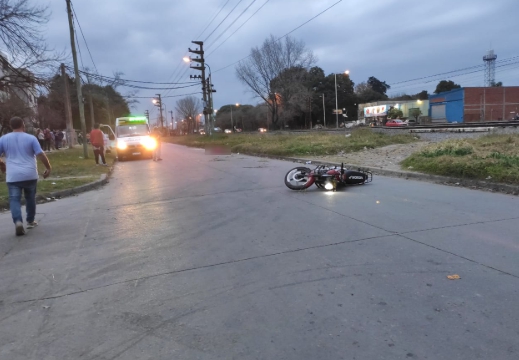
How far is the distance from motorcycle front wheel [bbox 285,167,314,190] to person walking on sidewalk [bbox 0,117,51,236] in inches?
209

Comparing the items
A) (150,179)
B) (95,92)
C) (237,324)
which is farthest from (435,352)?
(95,92)

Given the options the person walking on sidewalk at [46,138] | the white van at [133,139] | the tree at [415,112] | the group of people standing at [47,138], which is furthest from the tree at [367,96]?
the white van at [133,139]

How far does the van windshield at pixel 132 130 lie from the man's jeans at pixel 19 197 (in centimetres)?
1743

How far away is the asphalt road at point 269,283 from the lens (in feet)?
9.68

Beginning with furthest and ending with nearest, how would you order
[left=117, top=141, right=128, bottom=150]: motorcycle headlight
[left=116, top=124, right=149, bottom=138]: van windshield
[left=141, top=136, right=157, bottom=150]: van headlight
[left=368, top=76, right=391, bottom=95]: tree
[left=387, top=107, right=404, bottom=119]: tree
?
1. [left=368, top=76, right=391, bottom=95]: tree
2. [left=387, top=107, right=404, bottom=119]: tree
3. [left=116, top=124, right=149, bottom=138]: van windshield
4. [left=141, top=136, right=157, bottom=150]: van headlight
5. [left=117, top=141, right=128, bottom=150]: motorcycle headlight

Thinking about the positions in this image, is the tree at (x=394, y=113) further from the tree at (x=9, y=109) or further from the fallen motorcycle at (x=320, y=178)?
the fallen motorcycle at (x=320, y=178)

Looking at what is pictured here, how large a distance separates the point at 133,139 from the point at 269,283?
20.4 meters

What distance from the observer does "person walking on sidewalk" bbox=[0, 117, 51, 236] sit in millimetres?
6289

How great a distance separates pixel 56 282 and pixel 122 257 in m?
0.88

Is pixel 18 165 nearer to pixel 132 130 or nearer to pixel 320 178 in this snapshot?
pixel 320 178

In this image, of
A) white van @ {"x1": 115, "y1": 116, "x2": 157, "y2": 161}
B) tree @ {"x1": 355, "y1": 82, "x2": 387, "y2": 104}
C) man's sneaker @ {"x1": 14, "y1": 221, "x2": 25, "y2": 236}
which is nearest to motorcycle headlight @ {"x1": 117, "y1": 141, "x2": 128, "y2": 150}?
white van @ {"x1": 115, "y1": 116, "x2": 157, "y2": 161}

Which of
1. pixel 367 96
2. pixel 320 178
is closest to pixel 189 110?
pixel 367 96

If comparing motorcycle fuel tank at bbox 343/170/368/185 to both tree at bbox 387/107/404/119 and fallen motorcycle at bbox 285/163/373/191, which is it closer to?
fallen motorcycle at bbox 285/163/373/191

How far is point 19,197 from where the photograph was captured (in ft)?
20.9
